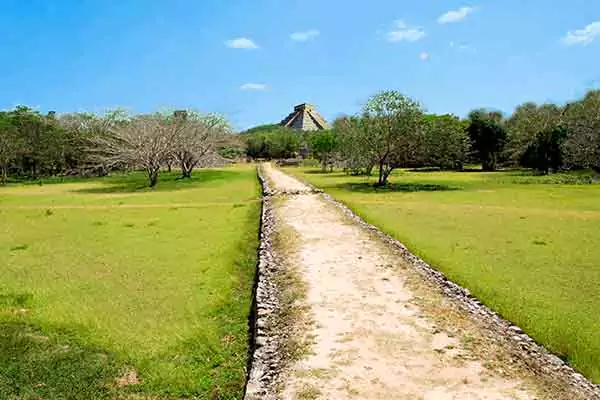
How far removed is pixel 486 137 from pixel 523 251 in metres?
55.8

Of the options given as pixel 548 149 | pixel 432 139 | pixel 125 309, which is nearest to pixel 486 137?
pixel 548 149

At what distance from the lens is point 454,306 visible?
8.80 m

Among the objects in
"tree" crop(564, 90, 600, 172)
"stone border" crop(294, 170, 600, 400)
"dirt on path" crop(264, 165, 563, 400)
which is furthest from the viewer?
"tree" crop(564, 90, 600, 172)

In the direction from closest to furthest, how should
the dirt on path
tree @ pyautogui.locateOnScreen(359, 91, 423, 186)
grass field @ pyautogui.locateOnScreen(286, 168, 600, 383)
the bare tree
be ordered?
the dirt on path < grass field @ pyautogui.locateOnScreen(286, 168, 600, 383) < tree @ pyautogui.locateOnScreen(359, 91, 423, 186) < the bare tree

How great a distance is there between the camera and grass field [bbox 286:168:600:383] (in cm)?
837

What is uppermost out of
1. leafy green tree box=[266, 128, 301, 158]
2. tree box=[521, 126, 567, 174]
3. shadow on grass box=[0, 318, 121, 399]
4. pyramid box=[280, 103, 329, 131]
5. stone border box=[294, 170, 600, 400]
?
pyramid box=[280, 103, 329, 131]

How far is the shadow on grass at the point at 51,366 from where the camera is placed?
21.8ft

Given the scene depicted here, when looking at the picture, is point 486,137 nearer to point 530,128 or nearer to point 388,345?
point 530,128

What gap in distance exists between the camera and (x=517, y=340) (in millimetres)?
7395

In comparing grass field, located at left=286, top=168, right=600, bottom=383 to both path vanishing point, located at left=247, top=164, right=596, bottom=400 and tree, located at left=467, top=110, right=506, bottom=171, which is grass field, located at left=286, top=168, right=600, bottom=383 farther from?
tree, located at left=467, top=110, right=506, bottom=171

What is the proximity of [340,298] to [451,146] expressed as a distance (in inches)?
1369

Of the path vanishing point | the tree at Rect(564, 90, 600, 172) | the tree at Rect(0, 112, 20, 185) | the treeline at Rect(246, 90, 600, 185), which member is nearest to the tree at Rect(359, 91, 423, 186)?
the treeline at Rect(246, 90, 600, 185)

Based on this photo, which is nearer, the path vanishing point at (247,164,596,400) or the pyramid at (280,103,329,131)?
the path vanishing point at (247,164,596,400)

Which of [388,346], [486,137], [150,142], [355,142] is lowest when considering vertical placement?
[388,346]
